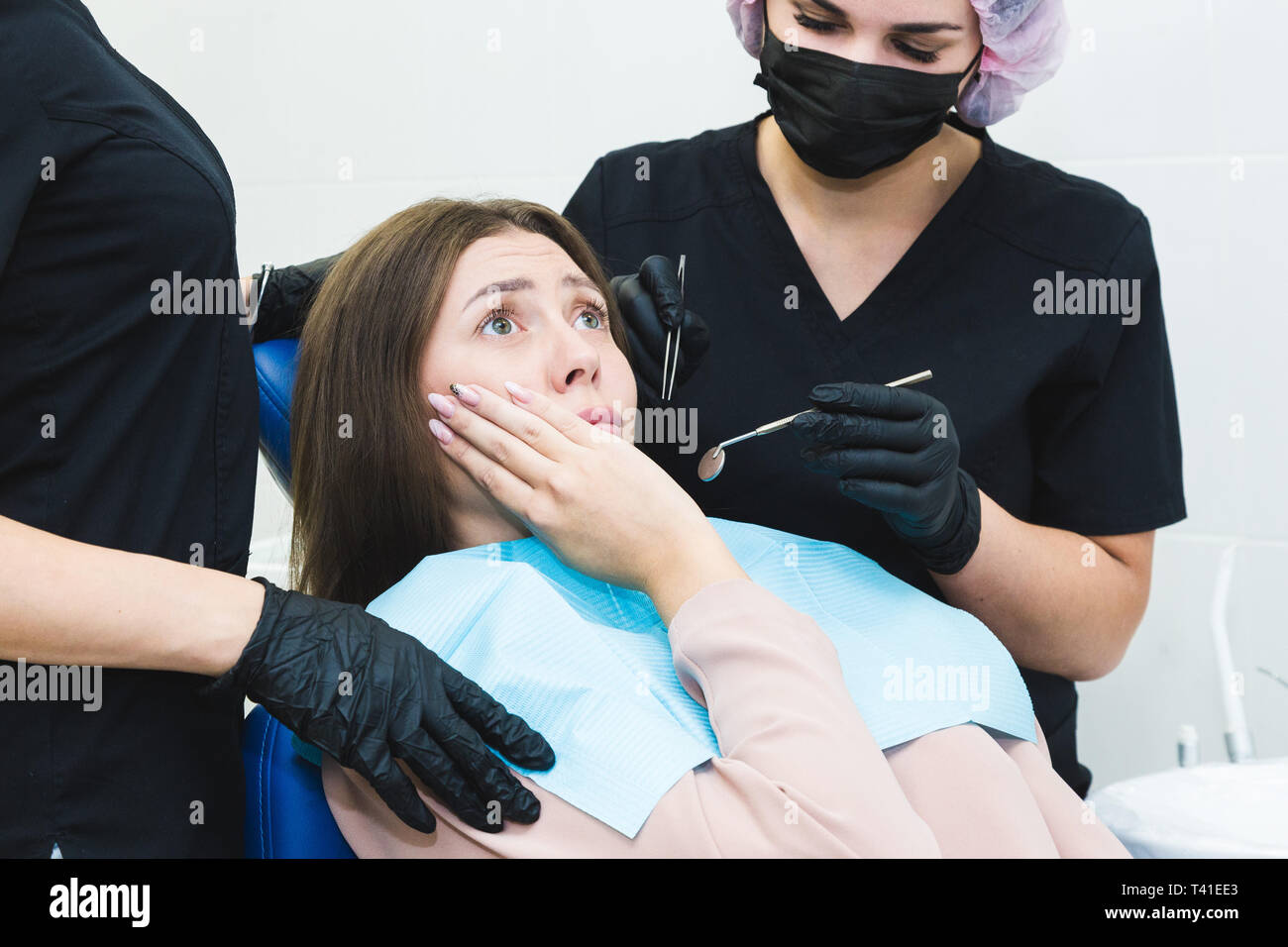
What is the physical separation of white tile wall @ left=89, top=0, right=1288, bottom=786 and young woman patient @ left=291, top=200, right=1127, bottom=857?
766mm

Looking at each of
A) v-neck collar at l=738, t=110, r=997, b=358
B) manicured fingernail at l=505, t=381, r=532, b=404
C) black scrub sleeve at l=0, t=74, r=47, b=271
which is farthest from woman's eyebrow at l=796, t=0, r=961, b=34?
black scrub sleeve at l=0, t=74, r=47, b=271

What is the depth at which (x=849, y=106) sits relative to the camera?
1402mm

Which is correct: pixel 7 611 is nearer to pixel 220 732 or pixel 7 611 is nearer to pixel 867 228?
pixel 220 732

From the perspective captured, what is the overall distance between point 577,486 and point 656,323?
15.7 inches

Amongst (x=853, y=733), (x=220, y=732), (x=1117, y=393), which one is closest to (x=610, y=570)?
(x=853, y=733)

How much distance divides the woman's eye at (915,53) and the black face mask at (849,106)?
0.08ft

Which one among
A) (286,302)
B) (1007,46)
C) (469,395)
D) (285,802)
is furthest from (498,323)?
(1007,46)

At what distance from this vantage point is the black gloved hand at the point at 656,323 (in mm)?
1480

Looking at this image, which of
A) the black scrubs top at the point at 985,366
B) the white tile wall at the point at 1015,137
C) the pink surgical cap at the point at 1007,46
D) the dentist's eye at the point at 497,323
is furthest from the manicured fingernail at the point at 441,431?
the white tile wall at the point at 1015,137

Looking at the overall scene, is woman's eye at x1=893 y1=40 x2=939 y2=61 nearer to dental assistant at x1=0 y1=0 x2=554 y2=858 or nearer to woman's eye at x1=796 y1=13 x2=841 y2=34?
woman's eye at x1=796 y1=13 x2=841 y2=34

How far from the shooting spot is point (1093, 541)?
5.05 ft

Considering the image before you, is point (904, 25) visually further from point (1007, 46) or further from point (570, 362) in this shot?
point (570, 362)

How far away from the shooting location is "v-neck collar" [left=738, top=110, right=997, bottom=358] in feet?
4.98
